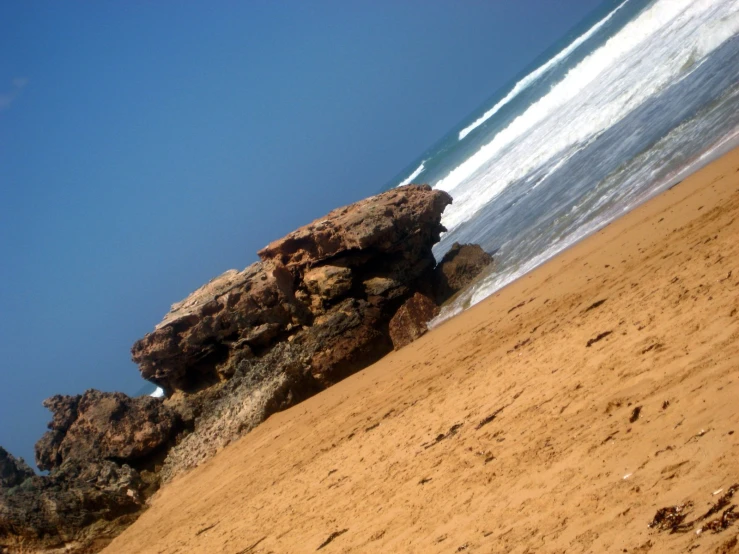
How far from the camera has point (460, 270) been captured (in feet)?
49.8

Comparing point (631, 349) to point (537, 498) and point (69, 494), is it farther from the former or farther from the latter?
point (69, 494)

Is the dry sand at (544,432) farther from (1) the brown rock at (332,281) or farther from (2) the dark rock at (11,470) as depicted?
(2) the dark rock at (11,470)

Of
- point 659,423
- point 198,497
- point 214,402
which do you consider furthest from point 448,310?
point 659,423

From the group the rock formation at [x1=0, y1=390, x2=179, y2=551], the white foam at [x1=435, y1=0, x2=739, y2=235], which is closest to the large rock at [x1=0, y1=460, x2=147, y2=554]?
the rock formation at [x1=0, y1=390, x2=179, y2=551]

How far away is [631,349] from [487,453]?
4.80 feet

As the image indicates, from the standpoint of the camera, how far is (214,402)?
14344 mm

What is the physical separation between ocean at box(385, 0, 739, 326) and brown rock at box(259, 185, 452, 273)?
168 centimetres

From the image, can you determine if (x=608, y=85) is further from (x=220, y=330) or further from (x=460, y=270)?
(x=220, y=330)

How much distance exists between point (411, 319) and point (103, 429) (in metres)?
6.59

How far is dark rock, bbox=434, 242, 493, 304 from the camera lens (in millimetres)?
15023

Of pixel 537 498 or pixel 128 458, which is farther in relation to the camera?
pixel 128 458

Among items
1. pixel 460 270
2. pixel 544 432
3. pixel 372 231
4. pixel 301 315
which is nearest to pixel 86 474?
pixel 301 315

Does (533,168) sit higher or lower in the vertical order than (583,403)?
higher

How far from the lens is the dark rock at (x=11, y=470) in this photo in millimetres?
13359
